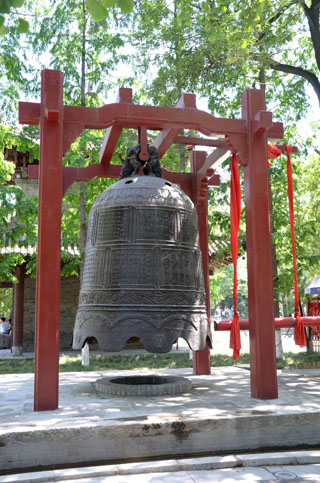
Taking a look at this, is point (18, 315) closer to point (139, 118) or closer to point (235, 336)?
point (235, 336)

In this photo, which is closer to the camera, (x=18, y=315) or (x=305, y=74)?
(x=305, y=74)

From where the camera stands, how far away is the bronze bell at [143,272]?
440 centimetres

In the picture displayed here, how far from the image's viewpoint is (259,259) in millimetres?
5066

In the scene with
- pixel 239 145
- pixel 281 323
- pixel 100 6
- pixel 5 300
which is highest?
pixel 100 6

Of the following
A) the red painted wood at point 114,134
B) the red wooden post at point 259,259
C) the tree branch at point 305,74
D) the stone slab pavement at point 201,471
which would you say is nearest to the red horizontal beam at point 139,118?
the red painted wood at point 114,134

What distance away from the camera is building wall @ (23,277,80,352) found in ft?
50.1

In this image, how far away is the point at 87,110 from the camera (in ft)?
16.2

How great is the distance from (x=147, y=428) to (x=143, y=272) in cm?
150

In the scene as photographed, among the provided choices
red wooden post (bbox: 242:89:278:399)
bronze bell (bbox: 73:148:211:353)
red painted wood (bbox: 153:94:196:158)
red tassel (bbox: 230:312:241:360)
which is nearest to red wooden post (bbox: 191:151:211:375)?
red painted wood (bbox: 153:94:196:158)

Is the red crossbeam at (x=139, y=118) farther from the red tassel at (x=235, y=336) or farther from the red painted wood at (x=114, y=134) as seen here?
the red tassel at (x=235, y=336)

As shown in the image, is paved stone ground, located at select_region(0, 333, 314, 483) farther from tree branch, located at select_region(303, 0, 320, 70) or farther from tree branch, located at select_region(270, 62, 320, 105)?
tree branch, located at select_region(270, 62, 320, 105)

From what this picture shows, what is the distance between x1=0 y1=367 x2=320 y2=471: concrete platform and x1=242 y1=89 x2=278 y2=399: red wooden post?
1.02 ft

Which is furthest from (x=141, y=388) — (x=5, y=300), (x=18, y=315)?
(x=5, y=300)

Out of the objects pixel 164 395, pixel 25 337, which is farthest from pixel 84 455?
pixel 25 337
